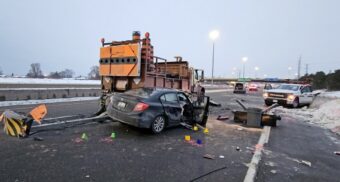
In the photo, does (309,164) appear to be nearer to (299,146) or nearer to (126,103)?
(299,146)

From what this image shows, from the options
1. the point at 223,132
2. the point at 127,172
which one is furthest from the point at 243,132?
the point at 127,172

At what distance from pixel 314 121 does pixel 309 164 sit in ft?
24.5

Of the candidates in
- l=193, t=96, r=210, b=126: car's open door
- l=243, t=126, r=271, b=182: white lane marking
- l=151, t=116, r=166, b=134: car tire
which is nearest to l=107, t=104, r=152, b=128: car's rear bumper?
l=151, t=116, r=166, b=134: car tire

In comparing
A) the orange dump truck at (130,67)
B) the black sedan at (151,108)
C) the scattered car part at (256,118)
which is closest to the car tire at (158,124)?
the black sedan at (151,108)

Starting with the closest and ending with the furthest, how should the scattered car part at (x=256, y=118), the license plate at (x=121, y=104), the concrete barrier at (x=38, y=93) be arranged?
1. the license plate at (x=121, y=104)
2. the scattered car part at (x=256, y=118)
3. the concrete barrier at (x=38, y=93)

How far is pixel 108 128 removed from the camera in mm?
7477

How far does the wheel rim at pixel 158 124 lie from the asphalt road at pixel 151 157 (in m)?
0.21

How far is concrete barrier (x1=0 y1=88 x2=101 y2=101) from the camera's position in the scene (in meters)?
13.0

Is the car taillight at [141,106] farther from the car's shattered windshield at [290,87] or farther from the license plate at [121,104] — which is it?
the car's shattered windshield at [290,87]

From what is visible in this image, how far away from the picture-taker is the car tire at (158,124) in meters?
6.82

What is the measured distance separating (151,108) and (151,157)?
194 cm

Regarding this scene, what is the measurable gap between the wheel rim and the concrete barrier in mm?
10889

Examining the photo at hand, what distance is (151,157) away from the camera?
5.02 meters

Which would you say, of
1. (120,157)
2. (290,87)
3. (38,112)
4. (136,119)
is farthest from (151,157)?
(290,87)
